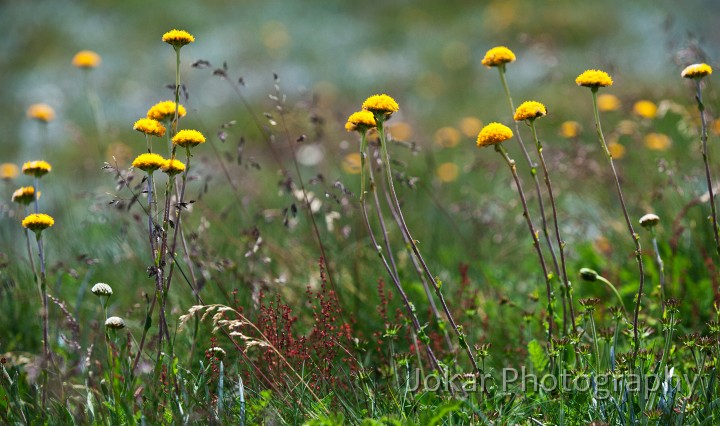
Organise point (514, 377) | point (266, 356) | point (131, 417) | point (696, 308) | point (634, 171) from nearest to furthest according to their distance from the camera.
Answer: point (131, 417), point (266, 356), point (514, 377), point (696, 308), point (634, 171)

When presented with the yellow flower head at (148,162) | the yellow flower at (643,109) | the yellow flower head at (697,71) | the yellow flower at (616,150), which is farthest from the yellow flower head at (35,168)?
the yellow flower at (643,109)

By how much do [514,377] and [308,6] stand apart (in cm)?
1271

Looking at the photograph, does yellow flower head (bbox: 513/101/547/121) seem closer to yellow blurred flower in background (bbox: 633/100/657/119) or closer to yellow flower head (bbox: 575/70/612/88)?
yellow flower head (bbox: 575/70/612/88)

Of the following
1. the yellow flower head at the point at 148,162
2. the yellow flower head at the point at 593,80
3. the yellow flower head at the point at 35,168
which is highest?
the yellow flower head at the point at 593,80

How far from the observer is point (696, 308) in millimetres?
2643

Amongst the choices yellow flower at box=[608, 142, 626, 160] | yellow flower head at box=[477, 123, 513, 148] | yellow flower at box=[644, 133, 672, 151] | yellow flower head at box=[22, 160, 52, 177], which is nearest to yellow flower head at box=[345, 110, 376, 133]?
yellow flower head at box=[477, 123, 513, 148]

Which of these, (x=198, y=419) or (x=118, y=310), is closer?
(x=198, y=419)

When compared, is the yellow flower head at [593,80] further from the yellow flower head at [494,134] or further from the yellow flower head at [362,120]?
the yellow flower head at [362,120]

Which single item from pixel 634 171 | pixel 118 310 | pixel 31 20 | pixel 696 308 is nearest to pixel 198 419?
pixel 118 310

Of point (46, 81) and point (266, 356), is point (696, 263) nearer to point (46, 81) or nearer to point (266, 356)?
point (266, 356)

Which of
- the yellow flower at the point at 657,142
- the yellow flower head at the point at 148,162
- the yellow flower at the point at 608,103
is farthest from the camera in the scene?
the yellow flower at the point at 608,103

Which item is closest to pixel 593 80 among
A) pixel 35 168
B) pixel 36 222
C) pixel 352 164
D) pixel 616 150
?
pixel 36 222

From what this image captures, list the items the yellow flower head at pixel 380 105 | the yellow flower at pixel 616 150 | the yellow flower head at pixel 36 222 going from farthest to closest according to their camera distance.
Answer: the yellow flower at pixel 616 150 < the yellow flower head at pixel 36 222 < the yellow flower head at pixel 380 105

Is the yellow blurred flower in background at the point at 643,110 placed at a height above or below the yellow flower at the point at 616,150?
above
